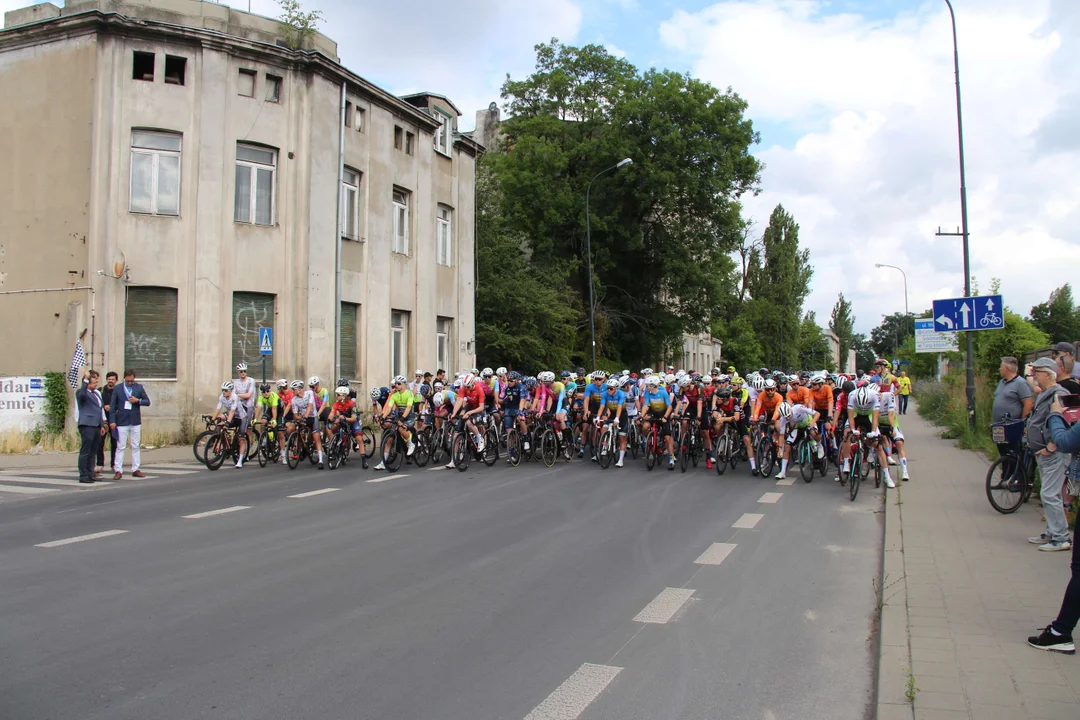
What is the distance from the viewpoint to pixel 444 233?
2909 cm

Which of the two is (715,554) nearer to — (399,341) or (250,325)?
(250,325)

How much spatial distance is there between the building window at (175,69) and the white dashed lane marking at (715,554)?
711 inches

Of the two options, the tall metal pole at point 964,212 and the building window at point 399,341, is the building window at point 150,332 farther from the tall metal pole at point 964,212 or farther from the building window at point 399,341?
the tall metal pole at point 964,212

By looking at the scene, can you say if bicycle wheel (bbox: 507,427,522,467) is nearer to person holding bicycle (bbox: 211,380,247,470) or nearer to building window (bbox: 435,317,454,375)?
person holding bicycle (bbox: 211,380,247,470)

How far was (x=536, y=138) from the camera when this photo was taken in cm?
3862

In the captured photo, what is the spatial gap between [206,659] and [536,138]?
35882 millimetres

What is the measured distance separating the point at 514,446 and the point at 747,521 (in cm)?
674

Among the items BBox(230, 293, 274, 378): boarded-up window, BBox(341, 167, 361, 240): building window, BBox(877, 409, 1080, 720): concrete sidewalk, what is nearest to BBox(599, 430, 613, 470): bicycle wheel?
BBox(877, 409, 1080, 720): concrete sidewalk

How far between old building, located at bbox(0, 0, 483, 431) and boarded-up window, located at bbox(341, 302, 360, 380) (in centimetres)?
38

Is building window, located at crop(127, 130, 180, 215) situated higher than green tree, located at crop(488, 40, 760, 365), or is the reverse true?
green tree, located at crop(488, 40, 760, 365)

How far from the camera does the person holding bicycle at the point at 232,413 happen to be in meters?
15.8

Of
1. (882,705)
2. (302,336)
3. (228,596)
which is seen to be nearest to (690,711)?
(882,705)

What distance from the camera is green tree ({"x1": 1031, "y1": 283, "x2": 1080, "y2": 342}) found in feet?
208

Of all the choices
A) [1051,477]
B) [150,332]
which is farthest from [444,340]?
[1051,477]
